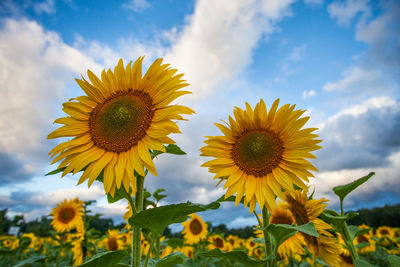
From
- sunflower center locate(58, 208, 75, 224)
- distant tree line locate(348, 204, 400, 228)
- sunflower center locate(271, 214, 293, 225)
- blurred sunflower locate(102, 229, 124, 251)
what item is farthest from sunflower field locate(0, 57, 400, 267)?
distant tree line locate(348, 204, 400, 228)

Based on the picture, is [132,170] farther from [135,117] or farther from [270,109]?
[270,109]

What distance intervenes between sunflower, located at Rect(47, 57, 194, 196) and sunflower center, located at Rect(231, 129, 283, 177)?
105cm

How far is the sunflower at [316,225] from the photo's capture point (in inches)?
119

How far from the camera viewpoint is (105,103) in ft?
8.93

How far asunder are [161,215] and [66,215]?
24.9ft

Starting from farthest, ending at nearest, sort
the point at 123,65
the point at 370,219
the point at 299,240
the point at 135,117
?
the point at 370,219, the point at 299,240, the point at 123,65, the point at 135,117

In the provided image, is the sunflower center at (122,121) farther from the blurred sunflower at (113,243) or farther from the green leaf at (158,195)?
the blurred sunflower at (113,243)

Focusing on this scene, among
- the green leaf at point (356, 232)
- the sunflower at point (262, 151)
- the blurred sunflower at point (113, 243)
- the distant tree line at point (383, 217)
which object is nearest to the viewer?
the sunflower at point (262, 151)

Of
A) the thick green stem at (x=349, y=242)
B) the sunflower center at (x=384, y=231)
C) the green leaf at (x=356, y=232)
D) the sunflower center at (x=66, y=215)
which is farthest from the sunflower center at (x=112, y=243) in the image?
the sunflower center at (x=384, y=231)

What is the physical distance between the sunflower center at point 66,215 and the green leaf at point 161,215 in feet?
24.0

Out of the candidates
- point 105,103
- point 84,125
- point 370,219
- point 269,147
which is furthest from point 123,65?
point 370,219

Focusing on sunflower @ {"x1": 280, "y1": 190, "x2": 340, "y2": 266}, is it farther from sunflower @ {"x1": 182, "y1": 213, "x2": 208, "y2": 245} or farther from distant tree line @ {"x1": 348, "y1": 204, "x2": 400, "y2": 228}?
distant tree line @ {"x1": 348, "y1": 204, "x2": 400, "y2": 228}

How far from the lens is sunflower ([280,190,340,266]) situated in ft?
9.88

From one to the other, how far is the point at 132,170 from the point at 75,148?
79 cm
